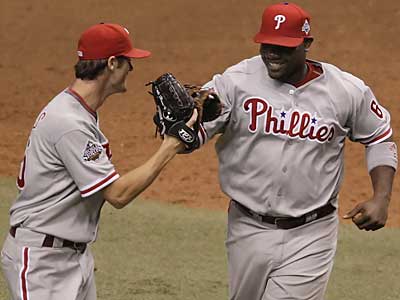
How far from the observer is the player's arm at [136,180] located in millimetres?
4609

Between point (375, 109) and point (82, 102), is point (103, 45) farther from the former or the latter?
point (375, 109)

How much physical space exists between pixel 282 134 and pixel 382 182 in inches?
23.8

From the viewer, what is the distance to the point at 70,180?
185 inches

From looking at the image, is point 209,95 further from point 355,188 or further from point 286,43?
point 355,188

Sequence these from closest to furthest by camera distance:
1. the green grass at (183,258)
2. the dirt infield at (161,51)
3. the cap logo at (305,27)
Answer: the cap logo at (305,27)
the green grass at (183,258)
the dirt infield at (161,51)

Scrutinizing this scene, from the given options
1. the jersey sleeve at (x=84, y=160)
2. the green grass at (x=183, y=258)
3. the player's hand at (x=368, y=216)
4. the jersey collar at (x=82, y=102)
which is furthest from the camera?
the green grass at (x=183, y=258)

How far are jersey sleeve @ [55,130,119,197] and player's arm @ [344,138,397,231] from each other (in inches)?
51.1

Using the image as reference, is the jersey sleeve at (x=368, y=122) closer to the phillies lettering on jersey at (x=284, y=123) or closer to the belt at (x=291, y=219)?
the phillies lettering on jersey at (x=284, y=123)

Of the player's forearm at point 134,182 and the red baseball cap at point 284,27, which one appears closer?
the player's forearm at point 134,182

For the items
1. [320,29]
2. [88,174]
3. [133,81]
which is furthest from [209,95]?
[320,29]

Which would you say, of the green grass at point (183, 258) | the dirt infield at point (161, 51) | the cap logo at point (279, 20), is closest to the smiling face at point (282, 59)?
the cap logo at point (279, 20)

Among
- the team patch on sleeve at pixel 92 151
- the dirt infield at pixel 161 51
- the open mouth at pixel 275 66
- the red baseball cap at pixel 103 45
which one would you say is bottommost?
the dirt infield at pixel 161 51

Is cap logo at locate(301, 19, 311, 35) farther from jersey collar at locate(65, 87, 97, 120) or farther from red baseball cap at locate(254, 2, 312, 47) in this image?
jersey collar at locate(65, 87, 97, 120)

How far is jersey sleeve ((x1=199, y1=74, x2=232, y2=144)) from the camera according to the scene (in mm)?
5223
